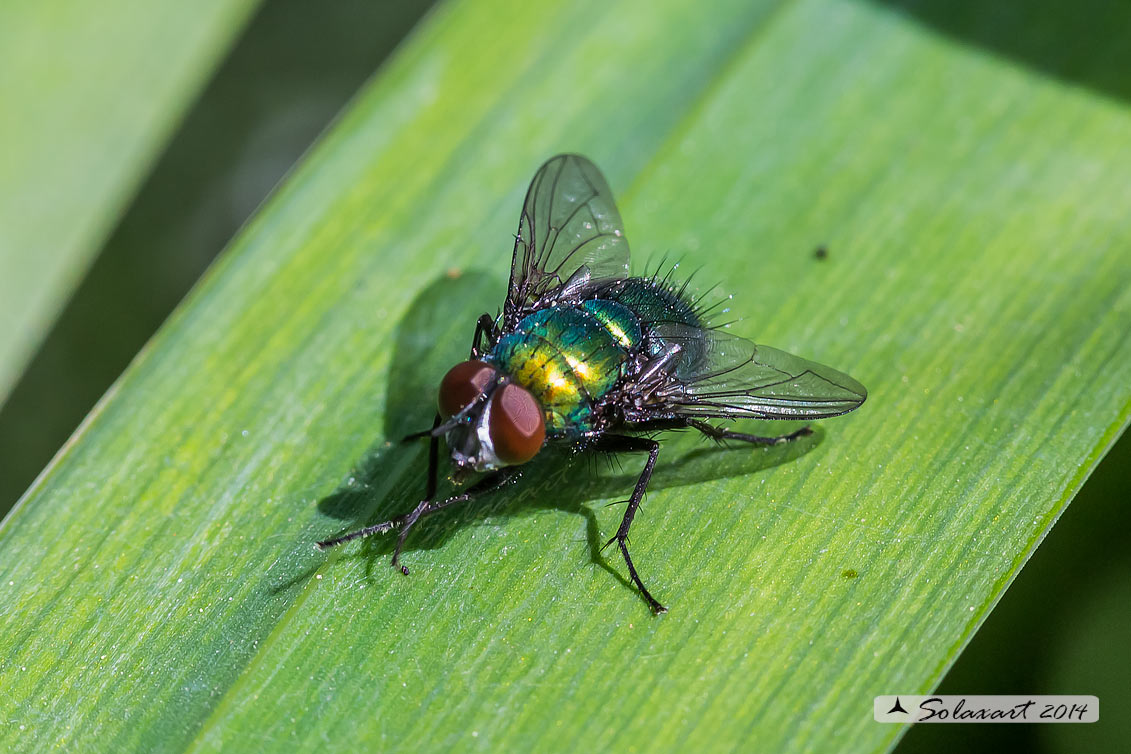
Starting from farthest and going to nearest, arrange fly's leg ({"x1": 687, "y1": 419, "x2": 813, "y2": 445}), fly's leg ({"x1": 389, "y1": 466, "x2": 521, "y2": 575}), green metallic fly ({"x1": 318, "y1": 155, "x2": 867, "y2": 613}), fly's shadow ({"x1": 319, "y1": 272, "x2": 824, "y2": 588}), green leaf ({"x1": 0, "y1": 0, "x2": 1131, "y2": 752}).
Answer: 1. fly's leg ({"x1": 687, "y1": 419, "x2": 813, "y2": 445})
2. fly's shadow ({"x1": 319, "y1": 272, "x2": 824, "y2": 588})
3. fly's leg ({"x1": 389, "y1": 466, "x2": 521, "y2": 575})
4. green metallic fly ({"x1": 318, "y1": 155, "x2": 867, "y2": 613})
5. green leaf ({"x1": 0, "y1": 0, "x2": 1131, "y2": 752})

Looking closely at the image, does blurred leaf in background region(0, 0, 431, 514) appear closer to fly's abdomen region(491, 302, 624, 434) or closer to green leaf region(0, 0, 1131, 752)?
green leaf region(0, 0, 1131, 752)

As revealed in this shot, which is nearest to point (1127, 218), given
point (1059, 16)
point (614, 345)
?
point (1059, 16)

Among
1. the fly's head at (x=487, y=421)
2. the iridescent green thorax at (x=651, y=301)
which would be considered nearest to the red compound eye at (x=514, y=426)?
the fly's head at (x=487, y=421)

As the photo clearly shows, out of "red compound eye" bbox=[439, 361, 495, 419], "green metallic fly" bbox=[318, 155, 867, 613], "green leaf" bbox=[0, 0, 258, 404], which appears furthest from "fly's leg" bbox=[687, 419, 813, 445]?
"green leaf" bbox=[0, 0, 258, 404]

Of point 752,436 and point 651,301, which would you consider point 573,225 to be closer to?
point 651,301

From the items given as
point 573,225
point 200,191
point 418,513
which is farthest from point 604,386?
point 200,191

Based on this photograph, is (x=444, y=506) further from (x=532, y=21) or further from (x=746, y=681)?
(x=532, y=21)
